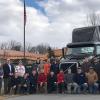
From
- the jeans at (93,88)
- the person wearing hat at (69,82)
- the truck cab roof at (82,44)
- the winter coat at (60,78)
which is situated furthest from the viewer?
the truck cab roof at (82,44)

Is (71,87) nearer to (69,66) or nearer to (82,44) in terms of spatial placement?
(69,66)

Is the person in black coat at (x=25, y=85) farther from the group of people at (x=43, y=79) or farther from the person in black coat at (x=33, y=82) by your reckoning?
the person in black coat at (x=33, y=82)

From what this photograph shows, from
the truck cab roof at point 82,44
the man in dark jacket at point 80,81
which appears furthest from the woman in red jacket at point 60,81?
the truck cab roof at point 82,44

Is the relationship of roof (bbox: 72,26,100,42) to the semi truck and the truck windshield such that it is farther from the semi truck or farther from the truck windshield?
the truck windshield

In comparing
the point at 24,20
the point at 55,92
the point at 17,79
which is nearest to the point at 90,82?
the point at 55,92

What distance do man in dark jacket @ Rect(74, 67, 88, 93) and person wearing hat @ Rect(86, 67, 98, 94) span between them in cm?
28

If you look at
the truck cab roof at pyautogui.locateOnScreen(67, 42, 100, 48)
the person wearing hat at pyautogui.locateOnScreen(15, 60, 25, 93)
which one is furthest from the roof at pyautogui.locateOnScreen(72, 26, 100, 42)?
the person wearing hat at pyautogui.locateOnScreen(15, 60, 25, 93)

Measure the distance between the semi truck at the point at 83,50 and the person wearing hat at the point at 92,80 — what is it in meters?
0.48

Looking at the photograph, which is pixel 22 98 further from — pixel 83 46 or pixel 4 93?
pixel 83 46

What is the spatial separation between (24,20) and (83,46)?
6.73m

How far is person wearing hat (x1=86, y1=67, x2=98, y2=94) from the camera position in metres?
24.3

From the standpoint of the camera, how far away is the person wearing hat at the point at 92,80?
79.8ft

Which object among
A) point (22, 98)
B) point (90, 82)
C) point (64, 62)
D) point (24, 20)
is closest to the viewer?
point (22, 98)

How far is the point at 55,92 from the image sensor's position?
2561 cm
